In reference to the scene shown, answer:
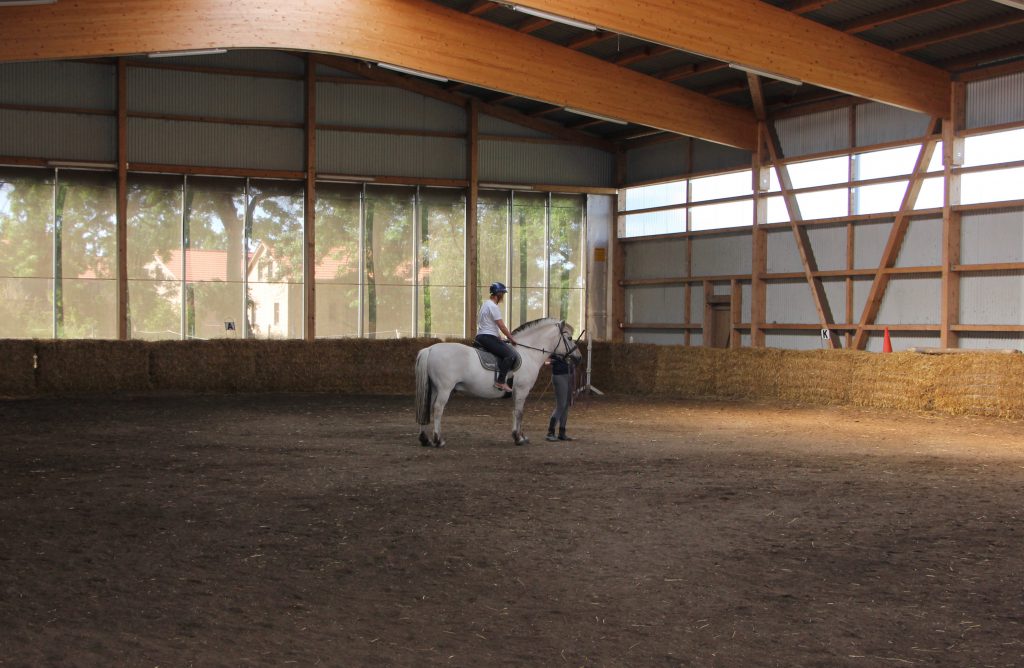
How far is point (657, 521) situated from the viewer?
915 cm

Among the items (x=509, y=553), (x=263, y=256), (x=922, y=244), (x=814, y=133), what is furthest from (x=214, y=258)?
(x=509, y=553)

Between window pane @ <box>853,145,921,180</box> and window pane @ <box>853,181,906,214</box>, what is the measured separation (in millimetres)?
262

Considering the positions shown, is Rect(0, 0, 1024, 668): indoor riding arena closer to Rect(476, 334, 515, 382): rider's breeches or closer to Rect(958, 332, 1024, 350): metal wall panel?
Rect(958, 332, 1024, 350): metal wall panel

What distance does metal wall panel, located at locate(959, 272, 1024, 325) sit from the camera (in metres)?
22.0

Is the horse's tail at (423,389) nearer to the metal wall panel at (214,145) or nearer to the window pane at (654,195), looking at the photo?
the metal wall panel at (214,145)

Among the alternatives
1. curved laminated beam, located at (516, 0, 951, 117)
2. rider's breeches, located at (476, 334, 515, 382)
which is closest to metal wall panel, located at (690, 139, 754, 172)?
curved laminated beam, located at (516, 0, 951, 117)

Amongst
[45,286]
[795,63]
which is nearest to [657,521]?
[795,63]

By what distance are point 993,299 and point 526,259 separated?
13909 millimetres

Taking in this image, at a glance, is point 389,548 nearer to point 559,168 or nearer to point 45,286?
point 45,286

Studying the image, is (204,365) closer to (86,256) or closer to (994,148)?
(86,256)

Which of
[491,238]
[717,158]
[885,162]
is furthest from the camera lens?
[491,238]

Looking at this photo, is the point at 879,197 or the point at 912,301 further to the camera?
the point at 879,197

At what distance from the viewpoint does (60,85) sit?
1088 inches

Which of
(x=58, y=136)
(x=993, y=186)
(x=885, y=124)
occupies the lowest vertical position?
(x=993, y=186)
